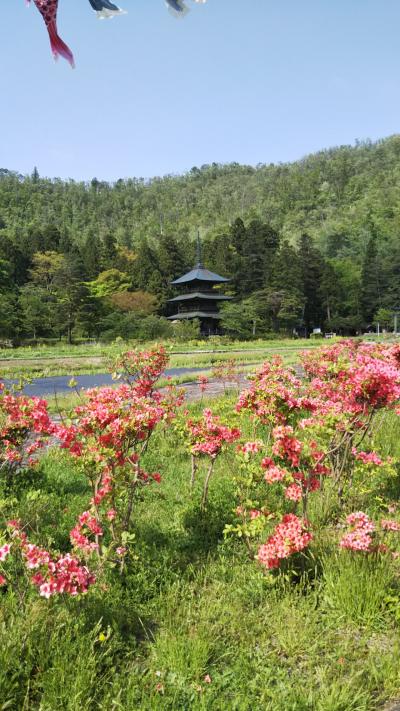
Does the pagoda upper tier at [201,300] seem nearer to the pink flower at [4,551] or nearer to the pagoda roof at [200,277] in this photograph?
the pagoda roof at [200,277]

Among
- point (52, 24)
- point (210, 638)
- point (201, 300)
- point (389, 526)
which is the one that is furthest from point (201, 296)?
point (52, 24)

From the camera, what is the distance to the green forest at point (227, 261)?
4053 centimetres

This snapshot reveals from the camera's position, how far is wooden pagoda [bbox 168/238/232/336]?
4453 cm

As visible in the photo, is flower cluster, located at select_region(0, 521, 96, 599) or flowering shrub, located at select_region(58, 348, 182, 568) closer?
flower cluster, located at select_region(0, 521, 96, 599)

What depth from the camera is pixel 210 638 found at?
2.44 meters

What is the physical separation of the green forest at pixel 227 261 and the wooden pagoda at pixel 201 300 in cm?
217


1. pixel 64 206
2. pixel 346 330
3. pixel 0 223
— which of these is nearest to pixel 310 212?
pixel 346 330

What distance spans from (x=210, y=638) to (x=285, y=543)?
0.65 meters

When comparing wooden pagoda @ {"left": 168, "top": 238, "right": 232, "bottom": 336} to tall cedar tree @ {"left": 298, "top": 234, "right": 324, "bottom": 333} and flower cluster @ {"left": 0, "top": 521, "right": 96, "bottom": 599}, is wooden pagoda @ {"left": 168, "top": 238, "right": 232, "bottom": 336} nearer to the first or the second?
tall cedar tree @ {"left": 298, "top": 234, "right": 324, "bottom": 333}

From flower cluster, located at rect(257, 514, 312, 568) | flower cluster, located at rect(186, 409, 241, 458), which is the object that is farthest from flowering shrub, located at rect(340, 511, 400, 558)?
flower cluster, located at rect(186, 409, 241, 458)

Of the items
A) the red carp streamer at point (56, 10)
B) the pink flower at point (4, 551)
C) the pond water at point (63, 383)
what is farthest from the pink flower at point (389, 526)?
the pond water at point (63, 383)

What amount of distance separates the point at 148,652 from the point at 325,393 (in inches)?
113

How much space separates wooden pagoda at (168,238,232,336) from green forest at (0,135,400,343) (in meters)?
2.17

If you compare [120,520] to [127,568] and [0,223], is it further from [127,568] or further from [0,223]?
[0,223]
